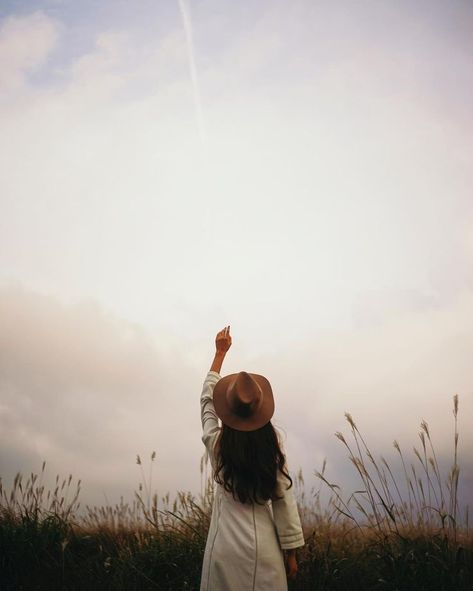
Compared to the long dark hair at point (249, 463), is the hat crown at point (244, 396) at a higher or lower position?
higher

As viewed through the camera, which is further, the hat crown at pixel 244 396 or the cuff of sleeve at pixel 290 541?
the hat crown at pixel 244 396

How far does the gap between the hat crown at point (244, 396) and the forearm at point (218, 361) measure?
34 cm

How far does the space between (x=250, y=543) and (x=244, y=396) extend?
79 cm

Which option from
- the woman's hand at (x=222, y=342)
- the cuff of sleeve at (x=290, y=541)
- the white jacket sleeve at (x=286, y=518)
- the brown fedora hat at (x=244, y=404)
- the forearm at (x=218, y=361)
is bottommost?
the cuff of sleeve at (x=290, y=541)

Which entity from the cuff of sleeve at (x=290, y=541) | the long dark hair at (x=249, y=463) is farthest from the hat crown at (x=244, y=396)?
the cuff of sleeve at (x=290, y=541)

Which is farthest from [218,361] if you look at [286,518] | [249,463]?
[286,518]

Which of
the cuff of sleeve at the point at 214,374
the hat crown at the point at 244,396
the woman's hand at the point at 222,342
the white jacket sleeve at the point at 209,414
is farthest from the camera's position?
the woman's hand at the point at 222,342

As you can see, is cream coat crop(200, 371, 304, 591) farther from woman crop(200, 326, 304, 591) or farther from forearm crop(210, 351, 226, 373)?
forearm crop(210, 351, 226, 373)

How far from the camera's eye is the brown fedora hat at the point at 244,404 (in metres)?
2.58

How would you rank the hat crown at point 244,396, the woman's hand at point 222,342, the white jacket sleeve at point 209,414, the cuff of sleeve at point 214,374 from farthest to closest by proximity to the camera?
the woman's hand at point 222,342 → the cuff of sleeve at point 214,374 → the white jacket sleeve at point 209,414 → the hat crown at point 244,396

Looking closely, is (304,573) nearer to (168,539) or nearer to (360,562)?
(360,562)

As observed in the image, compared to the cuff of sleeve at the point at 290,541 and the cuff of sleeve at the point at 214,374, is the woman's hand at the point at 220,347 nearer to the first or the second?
the cuff of sleeve at the point at 214,374

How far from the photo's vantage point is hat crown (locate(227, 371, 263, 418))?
2.57 m

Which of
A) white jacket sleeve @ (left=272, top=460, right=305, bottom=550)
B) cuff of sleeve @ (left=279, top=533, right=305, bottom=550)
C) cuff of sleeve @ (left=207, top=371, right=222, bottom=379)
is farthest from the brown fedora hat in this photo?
cuff of sleeve @ (left=279, top=533, right=305, bottom=550)
